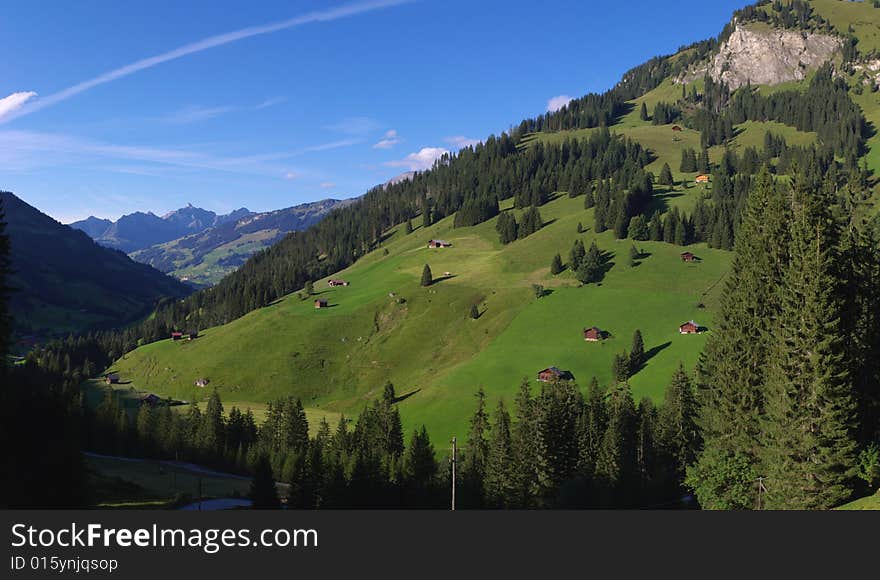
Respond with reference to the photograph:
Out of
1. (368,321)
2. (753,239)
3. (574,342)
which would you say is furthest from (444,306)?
(753,239)

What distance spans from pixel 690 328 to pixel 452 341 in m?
61.8

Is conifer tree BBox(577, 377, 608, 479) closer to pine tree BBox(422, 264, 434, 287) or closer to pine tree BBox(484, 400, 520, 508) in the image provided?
pine tree BBox(484, 400, 520, 508)

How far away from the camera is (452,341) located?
158625 millimetres

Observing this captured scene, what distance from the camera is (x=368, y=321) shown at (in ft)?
591

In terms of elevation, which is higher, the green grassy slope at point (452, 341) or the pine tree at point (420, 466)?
the green grassy slope at point (452, 341)

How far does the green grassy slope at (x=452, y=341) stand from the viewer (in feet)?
424

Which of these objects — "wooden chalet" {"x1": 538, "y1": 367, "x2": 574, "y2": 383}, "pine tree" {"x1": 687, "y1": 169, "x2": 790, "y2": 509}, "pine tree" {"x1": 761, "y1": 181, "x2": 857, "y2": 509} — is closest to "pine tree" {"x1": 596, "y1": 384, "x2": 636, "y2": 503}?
"pine tree" {"x1": 687, "y1": 169, "x2": 790, "y2": 509}

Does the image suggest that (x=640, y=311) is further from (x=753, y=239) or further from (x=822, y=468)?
(x=822, y=468)

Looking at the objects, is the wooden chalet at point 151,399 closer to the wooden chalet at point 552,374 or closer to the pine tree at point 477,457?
the pine tree at point 477,457

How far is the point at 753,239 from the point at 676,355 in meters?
75.1

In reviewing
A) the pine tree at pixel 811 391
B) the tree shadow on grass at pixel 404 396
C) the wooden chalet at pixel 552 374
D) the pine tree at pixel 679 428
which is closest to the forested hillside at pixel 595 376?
the pine tree at pixel 811 391

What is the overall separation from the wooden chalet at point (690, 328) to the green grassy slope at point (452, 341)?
79.9 inches

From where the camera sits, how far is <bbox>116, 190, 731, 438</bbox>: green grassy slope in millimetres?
129375
